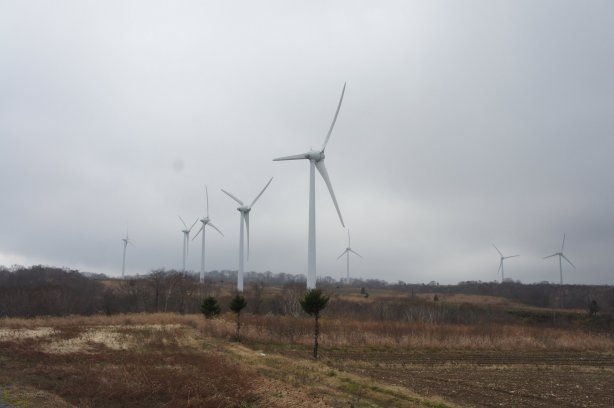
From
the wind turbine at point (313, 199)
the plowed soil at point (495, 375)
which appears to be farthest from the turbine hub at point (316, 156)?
the plowed soil at point (495, 375)

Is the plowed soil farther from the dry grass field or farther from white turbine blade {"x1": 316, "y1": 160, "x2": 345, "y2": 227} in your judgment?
white turbine blade {"x1": 316, "y1": 160, "x2": 345, "y2": 227}

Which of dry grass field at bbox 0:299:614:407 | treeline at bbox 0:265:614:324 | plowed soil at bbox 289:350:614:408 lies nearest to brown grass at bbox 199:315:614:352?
dry grass field at bbox 0:299:614:407

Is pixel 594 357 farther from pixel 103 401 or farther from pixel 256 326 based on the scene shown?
pixel 103 401

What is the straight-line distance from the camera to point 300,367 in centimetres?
2450

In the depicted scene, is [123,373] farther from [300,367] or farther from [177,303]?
[177,303]

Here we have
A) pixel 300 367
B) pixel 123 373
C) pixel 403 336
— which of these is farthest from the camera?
pixel 403 336

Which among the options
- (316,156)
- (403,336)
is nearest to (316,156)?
(316,156)

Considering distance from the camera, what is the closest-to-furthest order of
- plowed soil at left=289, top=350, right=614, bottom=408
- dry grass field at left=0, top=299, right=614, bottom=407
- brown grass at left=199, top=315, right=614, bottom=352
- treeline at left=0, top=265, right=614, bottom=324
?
1. dry grass field at left=0, top=299, right=614, bottom=407
2. plowed soil at left=289, top=350, right=614, bottom=408
3. brown grass at left=199, top=315, right=614, bottom=352
4. treeline at left=0, top=265, right=614, bottom=324

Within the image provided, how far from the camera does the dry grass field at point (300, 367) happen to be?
1606cm

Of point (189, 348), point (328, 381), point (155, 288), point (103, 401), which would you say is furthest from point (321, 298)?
point (155, 288)

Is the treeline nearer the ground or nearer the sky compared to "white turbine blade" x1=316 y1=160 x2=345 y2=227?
nearer the ground

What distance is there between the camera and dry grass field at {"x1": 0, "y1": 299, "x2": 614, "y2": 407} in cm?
1606

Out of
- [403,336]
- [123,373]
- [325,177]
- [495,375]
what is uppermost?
[325,177]

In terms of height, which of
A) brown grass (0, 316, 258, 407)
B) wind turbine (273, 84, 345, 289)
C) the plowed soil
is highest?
wind turbine (273, 84, 345, 289)
